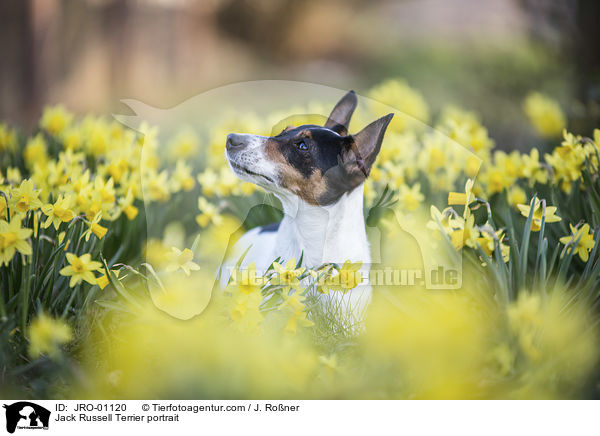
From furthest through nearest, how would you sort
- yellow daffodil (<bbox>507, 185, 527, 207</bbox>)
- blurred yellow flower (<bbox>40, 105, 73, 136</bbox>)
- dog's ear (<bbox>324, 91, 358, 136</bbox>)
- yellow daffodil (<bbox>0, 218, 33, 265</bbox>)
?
blurred yellow flower (<bbox>40, 105, 73, 136</bbox>) < yellow daffodil (<bbox>507, 185, 527, 207</bbox>) < dog's ear (<bbox>324, 91, 358, 136</bbox>) < yellow daffodil (<bbox>0, 218, 33, 265</bbox>)

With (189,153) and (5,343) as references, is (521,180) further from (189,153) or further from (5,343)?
(5,343)

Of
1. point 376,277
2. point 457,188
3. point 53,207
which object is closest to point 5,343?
point 53,207

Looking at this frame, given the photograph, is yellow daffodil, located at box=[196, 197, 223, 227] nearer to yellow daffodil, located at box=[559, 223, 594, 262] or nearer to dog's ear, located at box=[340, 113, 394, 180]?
dog's ear, located at box=[340, 113, 394, 180]

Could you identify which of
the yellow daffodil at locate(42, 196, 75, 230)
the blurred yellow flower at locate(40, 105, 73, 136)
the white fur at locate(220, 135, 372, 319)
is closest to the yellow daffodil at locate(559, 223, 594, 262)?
the white fur at locate(220, 135, 372, 319)

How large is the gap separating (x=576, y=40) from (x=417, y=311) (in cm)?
200

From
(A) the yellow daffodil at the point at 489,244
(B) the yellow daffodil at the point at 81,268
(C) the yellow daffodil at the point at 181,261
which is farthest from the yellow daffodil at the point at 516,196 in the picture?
(B) the yellow daffodil at the point at 81,268

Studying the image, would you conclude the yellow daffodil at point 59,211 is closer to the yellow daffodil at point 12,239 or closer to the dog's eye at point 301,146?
the yellow daffodil at point 12,239

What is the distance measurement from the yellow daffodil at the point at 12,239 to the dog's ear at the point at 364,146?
68cm

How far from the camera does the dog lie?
114 centimetres

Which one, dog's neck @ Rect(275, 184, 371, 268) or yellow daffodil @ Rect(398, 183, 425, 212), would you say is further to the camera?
yellow daffodil @ Rect(398, 183, 425, 212)

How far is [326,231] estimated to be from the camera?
1.22 meters
